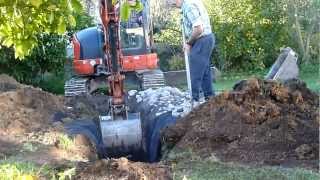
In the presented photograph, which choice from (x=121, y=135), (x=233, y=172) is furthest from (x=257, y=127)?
(x=121, y=135)

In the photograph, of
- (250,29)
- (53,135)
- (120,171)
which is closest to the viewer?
(120,171)

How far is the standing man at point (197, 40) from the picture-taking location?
9.86 m

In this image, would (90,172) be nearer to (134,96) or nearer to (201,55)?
(201,55)

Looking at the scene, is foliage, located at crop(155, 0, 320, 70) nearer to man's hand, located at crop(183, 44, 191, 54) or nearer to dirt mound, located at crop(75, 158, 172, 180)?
man's hand, located at crop(183, 44, 191, 54)

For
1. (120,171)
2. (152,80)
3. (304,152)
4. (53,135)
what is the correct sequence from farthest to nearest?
(152,80) → (53,135) → (304,152) → (120,171)

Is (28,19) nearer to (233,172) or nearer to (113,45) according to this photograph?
(233,172)

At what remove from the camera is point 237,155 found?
6574 millimetres

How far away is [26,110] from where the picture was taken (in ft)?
32.6

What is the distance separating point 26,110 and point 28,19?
6562mm

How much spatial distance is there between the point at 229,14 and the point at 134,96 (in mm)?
6733

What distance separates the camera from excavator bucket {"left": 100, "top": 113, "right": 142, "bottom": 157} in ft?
29.3

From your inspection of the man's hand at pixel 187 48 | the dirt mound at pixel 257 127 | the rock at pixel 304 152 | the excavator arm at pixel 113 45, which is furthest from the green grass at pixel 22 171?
the man's hand at pixel 187 48

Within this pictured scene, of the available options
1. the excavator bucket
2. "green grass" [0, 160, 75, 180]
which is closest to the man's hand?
the excavator bucket

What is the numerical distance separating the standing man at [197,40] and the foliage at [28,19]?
6.23 m
